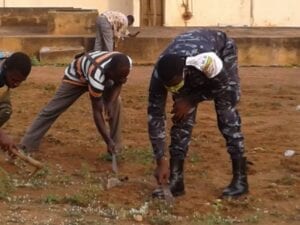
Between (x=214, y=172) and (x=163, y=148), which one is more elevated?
(x=163, y=148)

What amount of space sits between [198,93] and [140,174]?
138 cm

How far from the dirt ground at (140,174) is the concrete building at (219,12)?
26.3ft

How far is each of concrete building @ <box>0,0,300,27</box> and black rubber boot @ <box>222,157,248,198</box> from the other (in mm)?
13150

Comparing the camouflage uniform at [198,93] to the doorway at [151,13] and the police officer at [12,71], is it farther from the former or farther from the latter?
the doorway at [151,13]

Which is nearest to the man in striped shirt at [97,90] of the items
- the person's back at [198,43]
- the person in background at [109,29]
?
the person's back at [198,43]

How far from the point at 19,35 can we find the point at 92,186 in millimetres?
9977

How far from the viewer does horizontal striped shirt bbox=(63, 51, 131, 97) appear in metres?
7.59

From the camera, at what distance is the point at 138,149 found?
9062mm

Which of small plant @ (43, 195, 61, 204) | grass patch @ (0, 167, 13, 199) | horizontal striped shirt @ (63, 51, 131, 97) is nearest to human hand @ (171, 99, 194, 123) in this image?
horizontal striped shirt @ (63, 51, 131, 97)

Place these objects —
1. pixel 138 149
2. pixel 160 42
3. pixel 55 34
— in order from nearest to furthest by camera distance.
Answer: pixel 138 149 < pixel 160 42 < pixel 55 34

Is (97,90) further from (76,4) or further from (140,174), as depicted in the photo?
(76,4)

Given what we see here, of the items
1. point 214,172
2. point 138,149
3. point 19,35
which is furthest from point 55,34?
point 214,172

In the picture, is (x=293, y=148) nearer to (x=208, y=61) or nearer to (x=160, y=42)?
(x=208, y=61)

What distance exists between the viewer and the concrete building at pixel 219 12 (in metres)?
20.2
